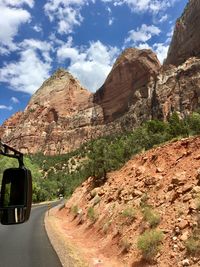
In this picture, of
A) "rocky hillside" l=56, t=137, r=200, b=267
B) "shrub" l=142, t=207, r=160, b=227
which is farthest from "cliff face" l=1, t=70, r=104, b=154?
"shrub" l=142, t=207, r=160, b=227

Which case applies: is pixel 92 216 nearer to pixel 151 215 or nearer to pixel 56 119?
pixel 151 215

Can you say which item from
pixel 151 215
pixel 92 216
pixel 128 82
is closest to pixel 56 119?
pixel 128 82

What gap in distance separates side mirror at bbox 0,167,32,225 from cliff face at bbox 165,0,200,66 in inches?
3862

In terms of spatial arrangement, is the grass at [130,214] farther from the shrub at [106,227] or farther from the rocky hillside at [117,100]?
the rocky hillside at [117,100]

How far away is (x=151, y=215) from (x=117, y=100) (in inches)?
4897

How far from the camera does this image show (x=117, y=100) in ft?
447

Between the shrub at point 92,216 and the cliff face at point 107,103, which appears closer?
the shrub at point 92,216

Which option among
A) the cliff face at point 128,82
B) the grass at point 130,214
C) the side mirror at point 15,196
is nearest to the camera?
the side mirror at point 15,196

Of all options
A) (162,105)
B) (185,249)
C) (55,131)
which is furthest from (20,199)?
(55,131)

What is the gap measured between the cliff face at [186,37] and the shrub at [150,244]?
90898 mm

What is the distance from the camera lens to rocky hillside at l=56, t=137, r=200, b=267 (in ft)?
34.6

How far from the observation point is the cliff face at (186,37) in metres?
99.1

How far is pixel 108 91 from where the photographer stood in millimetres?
142750

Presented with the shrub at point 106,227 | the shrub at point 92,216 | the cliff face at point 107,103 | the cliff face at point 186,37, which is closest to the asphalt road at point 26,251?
the shrub at point 106,227
